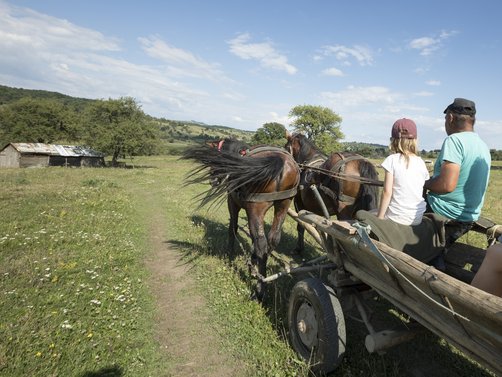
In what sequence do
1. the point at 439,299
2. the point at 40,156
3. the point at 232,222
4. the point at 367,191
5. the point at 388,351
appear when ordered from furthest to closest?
the point at 40,156
the point at 232,222
the point at 367,191
the point at 388,351
the point at 439,299

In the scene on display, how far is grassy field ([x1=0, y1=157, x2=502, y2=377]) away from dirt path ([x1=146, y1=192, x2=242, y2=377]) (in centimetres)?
13

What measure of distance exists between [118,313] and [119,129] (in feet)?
141

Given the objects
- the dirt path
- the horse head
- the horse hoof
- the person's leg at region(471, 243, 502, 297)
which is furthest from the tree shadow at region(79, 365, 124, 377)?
the horse head

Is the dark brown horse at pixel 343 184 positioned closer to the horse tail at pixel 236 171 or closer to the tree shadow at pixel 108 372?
the horse tail at pixel 236 171

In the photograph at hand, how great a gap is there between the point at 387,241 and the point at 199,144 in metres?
3.45

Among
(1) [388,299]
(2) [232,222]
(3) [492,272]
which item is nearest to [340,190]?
(2) [232,222]

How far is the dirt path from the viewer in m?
3.37

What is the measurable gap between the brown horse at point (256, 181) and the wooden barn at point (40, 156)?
146ft

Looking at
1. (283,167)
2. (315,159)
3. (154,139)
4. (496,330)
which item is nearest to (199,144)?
(283,167)

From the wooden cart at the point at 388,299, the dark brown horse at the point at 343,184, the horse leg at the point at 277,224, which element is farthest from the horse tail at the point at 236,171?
the dark brown horse at the point at 343,184

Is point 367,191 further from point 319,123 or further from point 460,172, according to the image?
point 319,123

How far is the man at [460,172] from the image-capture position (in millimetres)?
2912

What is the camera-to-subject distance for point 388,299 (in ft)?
8.63

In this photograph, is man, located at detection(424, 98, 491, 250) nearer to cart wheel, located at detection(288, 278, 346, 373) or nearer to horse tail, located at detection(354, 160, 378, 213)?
cart wheel, located at detection(288, 278, 346, 373)
